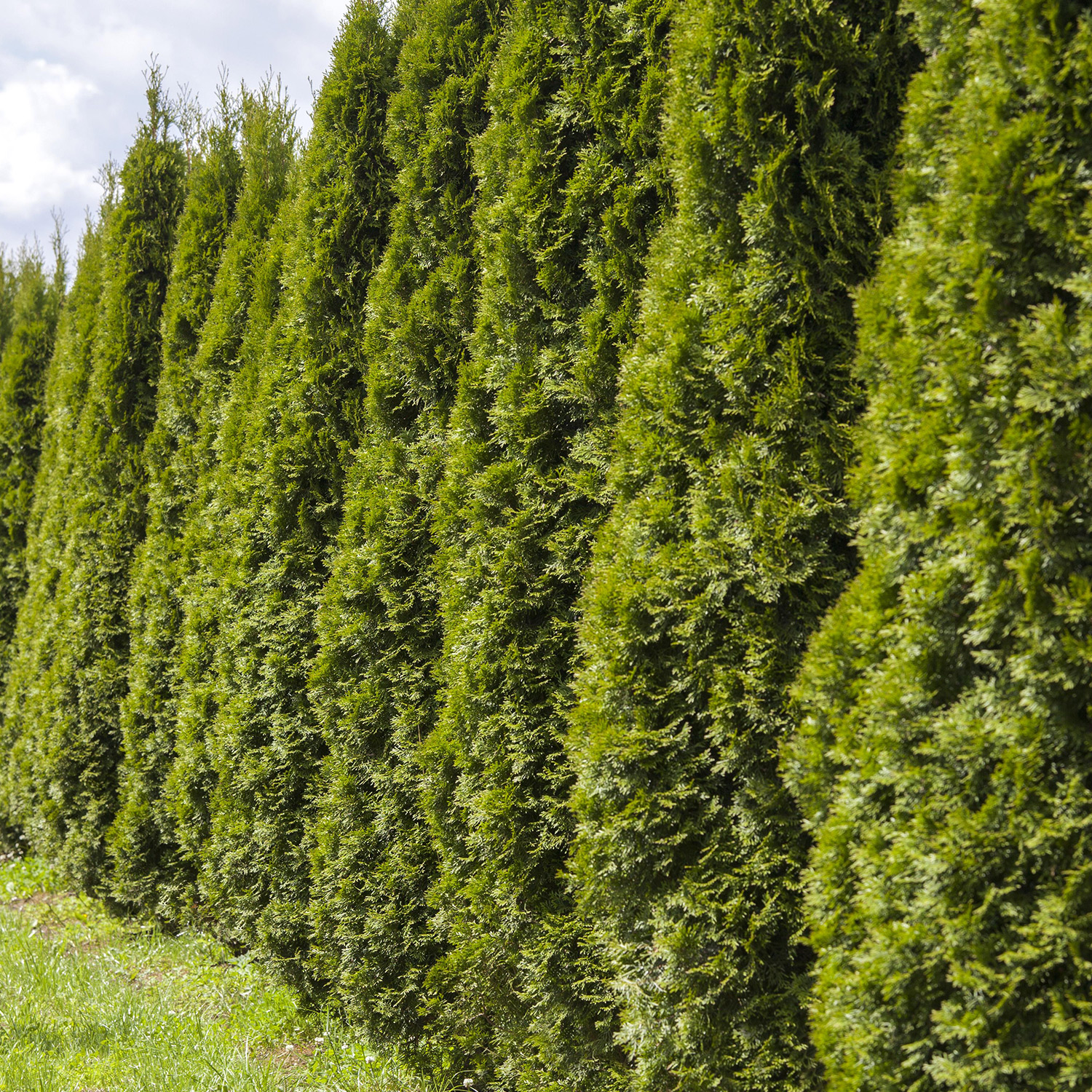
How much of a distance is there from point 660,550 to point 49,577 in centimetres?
876

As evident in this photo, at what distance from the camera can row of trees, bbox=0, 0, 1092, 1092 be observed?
2.22m

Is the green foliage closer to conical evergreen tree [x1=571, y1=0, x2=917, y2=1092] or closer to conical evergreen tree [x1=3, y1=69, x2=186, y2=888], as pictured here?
conical evergreen tree [x1=3, y1=69, x2=186, y2=888]

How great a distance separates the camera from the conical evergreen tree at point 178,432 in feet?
23.2

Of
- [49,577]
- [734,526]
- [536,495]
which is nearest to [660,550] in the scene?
[734,526]

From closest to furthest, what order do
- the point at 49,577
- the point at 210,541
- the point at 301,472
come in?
the point at 301,472 → the point at 210,541 → the point at 49,577

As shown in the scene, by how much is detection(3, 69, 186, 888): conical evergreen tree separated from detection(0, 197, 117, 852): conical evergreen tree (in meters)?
0.09

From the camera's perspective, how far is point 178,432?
7.66 m

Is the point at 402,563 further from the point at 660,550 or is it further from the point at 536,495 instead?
the point at 660,550

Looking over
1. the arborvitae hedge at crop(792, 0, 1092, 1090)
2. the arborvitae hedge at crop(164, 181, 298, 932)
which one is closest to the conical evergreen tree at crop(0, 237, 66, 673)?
the arborvitae hedge at crop(164, 181, 298, 932)

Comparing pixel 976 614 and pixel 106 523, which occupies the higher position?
pixel 106 523

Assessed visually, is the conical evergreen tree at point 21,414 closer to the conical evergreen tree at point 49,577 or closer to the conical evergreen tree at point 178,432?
the conical evergreen tree at point 49,577

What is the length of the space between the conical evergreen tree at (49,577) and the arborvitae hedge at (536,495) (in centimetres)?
636

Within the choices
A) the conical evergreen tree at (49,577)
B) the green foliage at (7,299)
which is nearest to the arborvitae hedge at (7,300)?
the green foliage at (7,299)

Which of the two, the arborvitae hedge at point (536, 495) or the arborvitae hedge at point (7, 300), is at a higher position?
the arborvitae hedge at point (7, 300)
